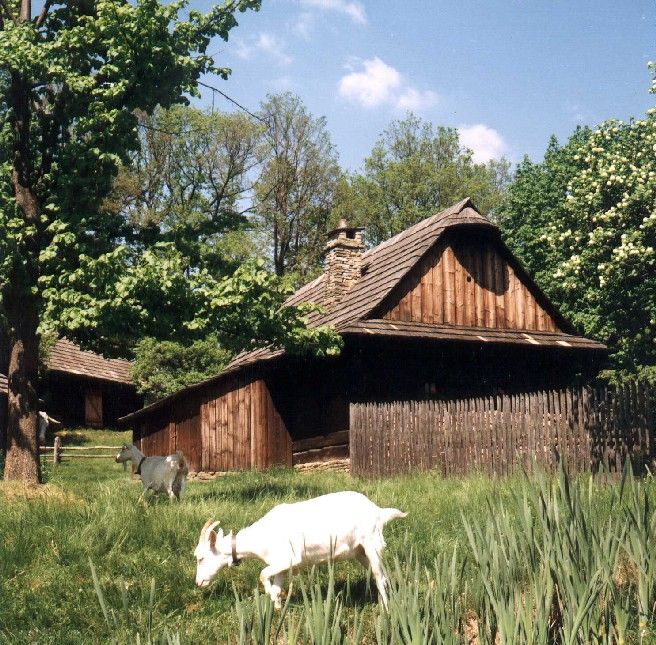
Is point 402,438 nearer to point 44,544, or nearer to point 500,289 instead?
point 500,289

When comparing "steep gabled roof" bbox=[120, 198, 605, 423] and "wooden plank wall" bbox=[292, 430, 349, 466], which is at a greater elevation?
"steep gabled roof" bbox=[120, 198, 605, 423]

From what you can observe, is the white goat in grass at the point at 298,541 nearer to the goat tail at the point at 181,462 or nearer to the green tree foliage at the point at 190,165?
the goat tail at the point at 181,462

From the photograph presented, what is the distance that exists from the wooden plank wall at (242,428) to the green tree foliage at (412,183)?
909 inches

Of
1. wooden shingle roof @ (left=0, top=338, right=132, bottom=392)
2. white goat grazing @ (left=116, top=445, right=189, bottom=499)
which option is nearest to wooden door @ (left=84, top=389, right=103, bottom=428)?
wooden shingle roof @ (left=0, top=338, right=132, bottom=392)

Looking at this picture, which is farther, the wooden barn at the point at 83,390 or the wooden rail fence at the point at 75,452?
the wooden barn at the point at 83,390

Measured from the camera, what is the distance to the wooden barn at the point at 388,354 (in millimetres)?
19375

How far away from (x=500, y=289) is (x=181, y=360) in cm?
1428

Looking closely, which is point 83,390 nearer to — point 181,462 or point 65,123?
point 181,462

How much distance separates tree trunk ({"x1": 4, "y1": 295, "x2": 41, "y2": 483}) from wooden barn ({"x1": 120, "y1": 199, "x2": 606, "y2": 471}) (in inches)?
294

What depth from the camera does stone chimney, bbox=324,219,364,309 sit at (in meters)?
21.6

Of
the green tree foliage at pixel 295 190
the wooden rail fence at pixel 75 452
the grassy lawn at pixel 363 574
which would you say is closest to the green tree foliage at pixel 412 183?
the green tree foliage at pixel 295 190

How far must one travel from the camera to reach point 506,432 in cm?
1539

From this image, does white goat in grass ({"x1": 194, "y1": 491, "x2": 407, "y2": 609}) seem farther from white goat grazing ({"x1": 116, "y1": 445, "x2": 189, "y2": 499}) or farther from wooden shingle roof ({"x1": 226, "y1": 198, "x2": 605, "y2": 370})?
wooden shingle roof ({"x1": 226, "y1": 198, "x2": 605, "y2": 370})

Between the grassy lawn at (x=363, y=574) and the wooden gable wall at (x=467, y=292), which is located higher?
the wooden gable wall at (x=467, y=292)
